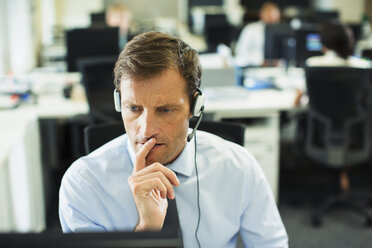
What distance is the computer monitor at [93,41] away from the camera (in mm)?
3521

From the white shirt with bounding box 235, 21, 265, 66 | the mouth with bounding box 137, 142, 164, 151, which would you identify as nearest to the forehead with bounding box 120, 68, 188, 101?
the mouth with bounding box 137, 142, 164, 151

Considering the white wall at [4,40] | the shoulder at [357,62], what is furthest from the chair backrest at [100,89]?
the white wall at [4,40]

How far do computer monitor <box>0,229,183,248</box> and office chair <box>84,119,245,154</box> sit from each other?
1076mm

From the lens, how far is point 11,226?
2484 millimetres

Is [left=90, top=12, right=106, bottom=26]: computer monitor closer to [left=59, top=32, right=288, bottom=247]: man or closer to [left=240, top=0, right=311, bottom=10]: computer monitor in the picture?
[left=240, top=0, right=311, bottom=10]: computer monitor

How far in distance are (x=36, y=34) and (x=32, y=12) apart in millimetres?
423

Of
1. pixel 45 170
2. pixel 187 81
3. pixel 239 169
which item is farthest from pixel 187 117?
pixel 45 170

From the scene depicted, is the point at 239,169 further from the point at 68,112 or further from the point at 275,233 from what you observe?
the point at 68,112

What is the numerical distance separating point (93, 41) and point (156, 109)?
2.57 meters

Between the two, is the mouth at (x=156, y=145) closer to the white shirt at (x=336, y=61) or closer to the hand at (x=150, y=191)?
the hand at (x=150, y=191)

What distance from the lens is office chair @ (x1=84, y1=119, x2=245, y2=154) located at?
1556 mm

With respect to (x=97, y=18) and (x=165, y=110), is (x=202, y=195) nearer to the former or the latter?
(x=165, y=110)

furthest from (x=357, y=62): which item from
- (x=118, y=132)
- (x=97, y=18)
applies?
(x=97, y=18)

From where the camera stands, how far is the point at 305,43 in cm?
422
